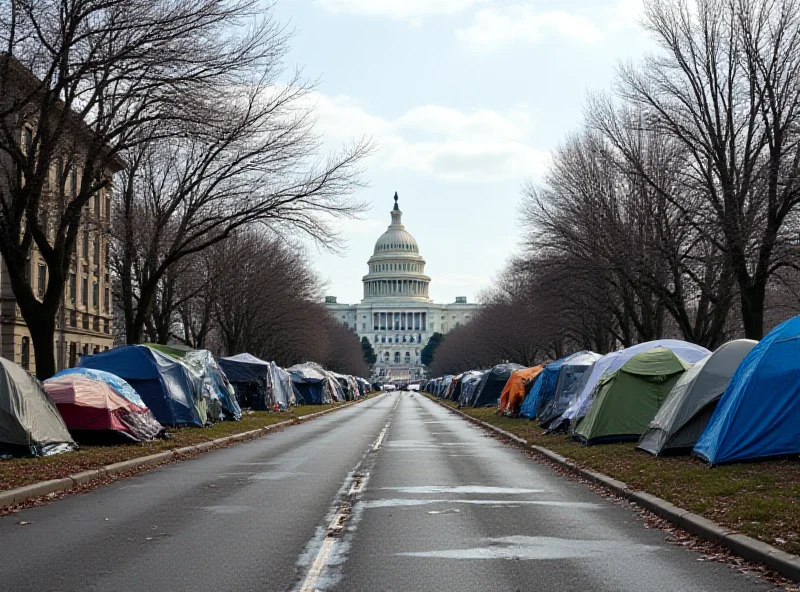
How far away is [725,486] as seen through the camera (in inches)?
510

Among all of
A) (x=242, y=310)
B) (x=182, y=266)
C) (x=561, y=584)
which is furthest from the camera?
(x=242, y=310)

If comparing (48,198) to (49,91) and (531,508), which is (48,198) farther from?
(531,508)

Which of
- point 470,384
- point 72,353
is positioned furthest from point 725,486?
point 470,384

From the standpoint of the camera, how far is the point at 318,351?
90.4 metres

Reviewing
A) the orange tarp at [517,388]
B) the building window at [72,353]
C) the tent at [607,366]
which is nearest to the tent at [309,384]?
the building window at [72,353]

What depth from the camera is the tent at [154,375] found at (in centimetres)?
2822

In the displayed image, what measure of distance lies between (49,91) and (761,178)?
Result: 60.2ft

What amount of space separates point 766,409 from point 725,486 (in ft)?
9.46

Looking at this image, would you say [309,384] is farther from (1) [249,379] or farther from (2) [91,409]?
(2) [91,409]

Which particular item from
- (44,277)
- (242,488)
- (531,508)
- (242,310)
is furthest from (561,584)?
(242,310)

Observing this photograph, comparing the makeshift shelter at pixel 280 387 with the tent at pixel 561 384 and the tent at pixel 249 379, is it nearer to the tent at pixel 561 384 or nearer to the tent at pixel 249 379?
the tent at pixel 249 379

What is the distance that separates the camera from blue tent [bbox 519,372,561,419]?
111ft

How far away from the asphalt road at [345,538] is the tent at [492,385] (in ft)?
119

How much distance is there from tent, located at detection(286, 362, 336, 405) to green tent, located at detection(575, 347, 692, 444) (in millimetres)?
41889
